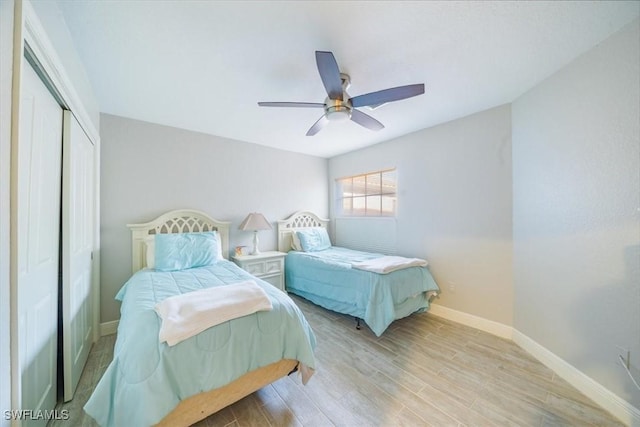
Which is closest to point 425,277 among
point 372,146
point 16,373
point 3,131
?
point 372,146

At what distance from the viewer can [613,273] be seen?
1538 millimetres

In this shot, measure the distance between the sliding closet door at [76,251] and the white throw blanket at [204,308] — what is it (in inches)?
29.1

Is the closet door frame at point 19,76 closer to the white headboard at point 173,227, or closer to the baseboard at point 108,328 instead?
the white headboard at point 173,227

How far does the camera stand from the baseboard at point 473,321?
2.42 metres

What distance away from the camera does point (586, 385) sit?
1.65m

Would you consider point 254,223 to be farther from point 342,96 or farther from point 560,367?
point 560,367

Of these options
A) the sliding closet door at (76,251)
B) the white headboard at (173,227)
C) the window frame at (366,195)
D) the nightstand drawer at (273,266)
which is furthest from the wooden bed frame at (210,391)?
the window frame at (366,195)

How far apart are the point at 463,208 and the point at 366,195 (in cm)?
161

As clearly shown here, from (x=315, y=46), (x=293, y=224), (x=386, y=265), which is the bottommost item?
(x=386, y=265)

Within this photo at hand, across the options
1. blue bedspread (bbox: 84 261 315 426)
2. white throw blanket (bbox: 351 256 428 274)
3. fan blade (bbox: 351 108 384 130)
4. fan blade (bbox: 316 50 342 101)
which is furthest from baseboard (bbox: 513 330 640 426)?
fan blade (bbox: 316 50 342 101)

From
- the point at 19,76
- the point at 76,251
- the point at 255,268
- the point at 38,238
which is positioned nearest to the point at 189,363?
the point at 38,238

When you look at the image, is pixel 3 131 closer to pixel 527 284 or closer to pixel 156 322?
pixel 156 322

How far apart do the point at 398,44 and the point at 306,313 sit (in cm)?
299

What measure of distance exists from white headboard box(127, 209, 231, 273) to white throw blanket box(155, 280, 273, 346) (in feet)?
5.36
